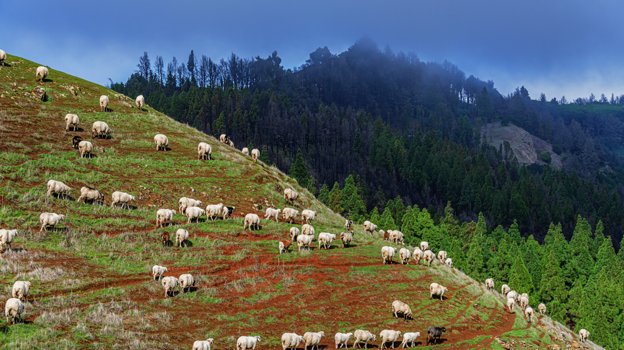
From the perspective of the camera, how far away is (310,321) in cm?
2734

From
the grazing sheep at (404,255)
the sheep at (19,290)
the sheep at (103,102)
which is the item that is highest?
the sheep at (103,102)

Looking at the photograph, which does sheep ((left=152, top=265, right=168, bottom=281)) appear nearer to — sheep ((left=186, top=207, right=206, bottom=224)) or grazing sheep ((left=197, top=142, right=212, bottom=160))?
sheep ((left=186, top=207, right=206, bottom=224))

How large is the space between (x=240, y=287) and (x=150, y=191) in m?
18.4

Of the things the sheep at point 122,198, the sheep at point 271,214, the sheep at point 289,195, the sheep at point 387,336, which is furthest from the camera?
the sheep at point 289,195

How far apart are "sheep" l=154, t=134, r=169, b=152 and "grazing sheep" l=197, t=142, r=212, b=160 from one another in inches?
153

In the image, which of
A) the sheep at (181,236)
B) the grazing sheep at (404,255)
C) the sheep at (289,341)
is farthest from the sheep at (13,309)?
the grazing sheep at (404,255)

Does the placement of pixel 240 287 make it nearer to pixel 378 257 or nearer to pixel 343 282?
pixel 343 282

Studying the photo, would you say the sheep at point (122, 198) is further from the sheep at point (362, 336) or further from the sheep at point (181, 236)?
the sheep at point (362, 336)

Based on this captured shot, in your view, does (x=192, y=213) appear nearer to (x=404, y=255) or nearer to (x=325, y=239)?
(x=325, y=239)

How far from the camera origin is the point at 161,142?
53000 mm

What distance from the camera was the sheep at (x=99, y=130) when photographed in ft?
163

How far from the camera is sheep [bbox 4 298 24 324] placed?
19.6 meters

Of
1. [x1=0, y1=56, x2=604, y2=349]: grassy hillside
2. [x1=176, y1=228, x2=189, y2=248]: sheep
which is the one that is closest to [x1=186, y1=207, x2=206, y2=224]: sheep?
[x1=0, y1=56, x2=604, y2=349]: grassy hillside

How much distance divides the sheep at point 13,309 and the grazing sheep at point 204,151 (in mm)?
33912
